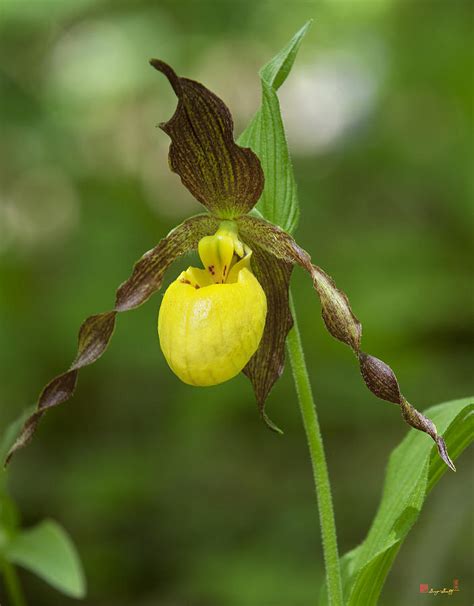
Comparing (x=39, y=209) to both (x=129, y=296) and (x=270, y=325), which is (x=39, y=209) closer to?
(x=129, y=296)

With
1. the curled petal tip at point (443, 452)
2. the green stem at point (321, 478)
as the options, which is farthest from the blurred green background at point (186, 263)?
the curled petal tip at point (443, 452)

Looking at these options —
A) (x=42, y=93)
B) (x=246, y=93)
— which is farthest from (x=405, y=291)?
(x=246, y=93)

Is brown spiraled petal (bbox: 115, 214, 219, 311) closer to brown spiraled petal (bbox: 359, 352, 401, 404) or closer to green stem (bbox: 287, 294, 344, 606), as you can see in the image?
green stem (bbox: 287, 294, 344, 606)

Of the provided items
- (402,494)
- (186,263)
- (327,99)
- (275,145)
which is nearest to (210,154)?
(275,145)

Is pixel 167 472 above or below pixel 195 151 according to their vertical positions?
below

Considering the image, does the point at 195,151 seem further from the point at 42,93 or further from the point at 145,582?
the point at 42,93

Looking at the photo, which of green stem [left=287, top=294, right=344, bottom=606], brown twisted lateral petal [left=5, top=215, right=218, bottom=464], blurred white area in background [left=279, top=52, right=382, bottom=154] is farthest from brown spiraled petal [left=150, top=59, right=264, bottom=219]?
blurred white area in background [left=279, top=52, right=382, bottom=154]
